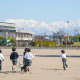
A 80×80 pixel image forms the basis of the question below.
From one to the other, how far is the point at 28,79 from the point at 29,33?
316 feet

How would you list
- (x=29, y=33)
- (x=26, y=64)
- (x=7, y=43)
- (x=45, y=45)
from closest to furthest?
(x=26, y=64)
(x=45, y=45)
(x=7, y=43)
(x=29, y=33)

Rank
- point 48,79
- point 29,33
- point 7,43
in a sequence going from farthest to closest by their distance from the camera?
point 29,33, point 7,43, point 48,79

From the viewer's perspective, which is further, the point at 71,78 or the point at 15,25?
the point at 15,25

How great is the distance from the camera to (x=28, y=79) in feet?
33.3

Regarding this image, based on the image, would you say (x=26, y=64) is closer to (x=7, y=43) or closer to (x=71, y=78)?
(x=71, y=78)

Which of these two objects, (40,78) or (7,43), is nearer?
(40,78)

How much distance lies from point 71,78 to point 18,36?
Result: 274 ft

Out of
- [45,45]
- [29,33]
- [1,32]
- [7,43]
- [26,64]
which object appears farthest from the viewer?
[29,33]

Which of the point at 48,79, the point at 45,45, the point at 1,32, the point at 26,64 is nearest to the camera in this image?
the point at 48,79

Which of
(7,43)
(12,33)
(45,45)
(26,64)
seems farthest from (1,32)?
(26,64)

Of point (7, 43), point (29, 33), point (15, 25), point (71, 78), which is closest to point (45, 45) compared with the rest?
point (7, 43)

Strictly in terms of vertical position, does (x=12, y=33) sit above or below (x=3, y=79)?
above

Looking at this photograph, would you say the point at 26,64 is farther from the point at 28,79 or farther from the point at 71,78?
the point at 71,78

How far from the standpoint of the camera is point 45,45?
218ft
